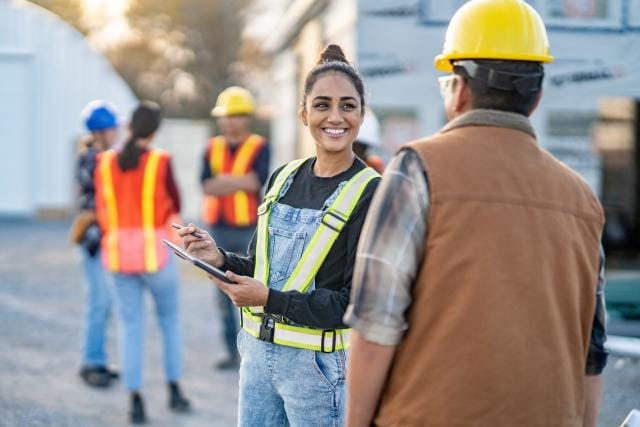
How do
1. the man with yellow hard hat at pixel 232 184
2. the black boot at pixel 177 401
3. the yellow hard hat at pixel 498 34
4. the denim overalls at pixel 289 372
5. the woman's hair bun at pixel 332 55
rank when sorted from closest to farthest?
the yellow hard hat at pixel 498 34, the denim overalls at pixel 289 372, the woman's hair bun at pixel 332 55, the black boot at pixel 177 401, the man with yellow hard hat at pixel 232 184

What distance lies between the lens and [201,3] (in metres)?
37.3

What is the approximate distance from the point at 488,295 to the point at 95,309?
205 inches

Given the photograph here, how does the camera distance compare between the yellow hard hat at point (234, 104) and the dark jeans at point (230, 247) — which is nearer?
the dark jeans at point (230, 247)

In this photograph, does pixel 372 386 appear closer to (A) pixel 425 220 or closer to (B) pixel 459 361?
(B) pixel 459 361

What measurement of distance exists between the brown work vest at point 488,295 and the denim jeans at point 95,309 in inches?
195

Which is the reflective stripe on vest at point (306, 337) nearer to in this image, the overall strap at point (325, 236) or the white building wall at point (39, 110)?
the overall strap at point (325, 236)

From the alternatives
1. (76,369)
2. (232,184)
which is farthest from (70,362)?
Answer: (232,184)

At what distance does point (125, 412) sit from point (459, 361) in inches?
170

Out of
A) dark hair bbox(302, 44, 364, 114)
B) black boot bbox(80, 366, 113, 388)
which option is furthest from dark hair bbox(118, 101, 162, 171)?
dark hair bbox(302, 44, 364, 114)

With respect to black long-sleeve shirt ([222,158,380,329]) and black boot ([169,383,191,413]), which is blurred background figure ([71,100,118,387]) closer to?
black boot ([169,383,191,413])

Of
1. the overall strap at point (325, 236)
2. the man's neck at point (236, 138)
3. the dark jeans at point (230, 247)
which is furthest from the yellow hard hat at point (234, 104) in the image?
the overall strap at point (325, 236)

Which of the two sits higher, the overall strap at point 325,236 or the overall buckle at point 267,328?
the overall strap at point 325,236

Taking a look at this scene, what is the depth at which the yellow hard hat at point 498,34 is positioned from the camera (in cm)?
215

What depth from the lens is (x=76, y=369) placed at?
280 inches
